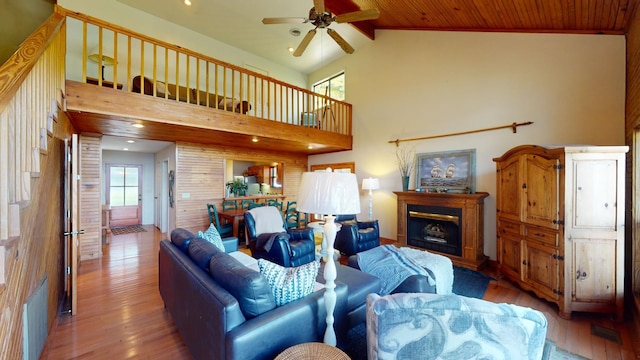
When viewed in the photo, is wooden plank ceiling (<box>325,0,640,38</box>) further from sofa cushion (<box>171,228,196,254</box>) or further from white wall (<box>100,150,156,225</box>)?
white wall (<box>100,150,156,225</box>)

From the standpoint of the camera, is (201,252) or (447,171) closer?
(201,252)

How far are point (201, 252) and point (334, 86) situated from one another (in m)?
6.33

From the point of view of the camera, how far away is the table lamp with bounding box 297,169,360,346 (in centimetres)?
155

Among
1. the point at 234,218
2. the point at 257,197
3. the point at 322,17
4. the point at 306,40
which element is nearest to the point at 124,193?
the point at 257,197

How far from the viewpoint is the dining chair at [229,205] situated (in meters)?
6.02

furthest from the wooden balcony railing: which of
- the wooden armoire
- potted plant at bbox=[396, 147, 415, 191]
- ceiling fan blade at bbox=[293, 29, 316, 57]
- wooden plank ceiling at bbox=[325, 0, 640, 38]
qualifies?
the wooden armoire

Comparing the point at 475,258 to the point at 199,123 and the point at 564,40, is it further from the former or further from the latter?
the point at 199,123

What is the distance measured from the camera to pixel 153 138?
5.10 m

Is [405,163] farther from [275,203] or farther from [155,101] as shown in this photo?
[155,101]

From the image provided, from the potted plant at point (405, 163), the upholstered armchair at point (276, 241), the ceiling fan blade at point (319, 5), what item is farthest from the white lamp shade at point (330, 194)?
the potted plant at point (405, 163)

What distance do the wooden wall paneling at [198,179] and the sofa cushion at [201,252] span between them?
380cm

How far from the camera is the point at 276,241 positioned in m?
3.38

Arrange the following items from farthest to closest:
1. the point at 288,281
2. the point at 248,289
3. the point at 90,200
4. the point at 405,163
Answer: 1. the point at 405,163
2. the point at 90,200
3. the point at 288,281
4. the point at 248,289

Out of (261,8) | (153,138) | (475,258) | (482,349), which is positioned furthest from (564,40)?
(153,138)
